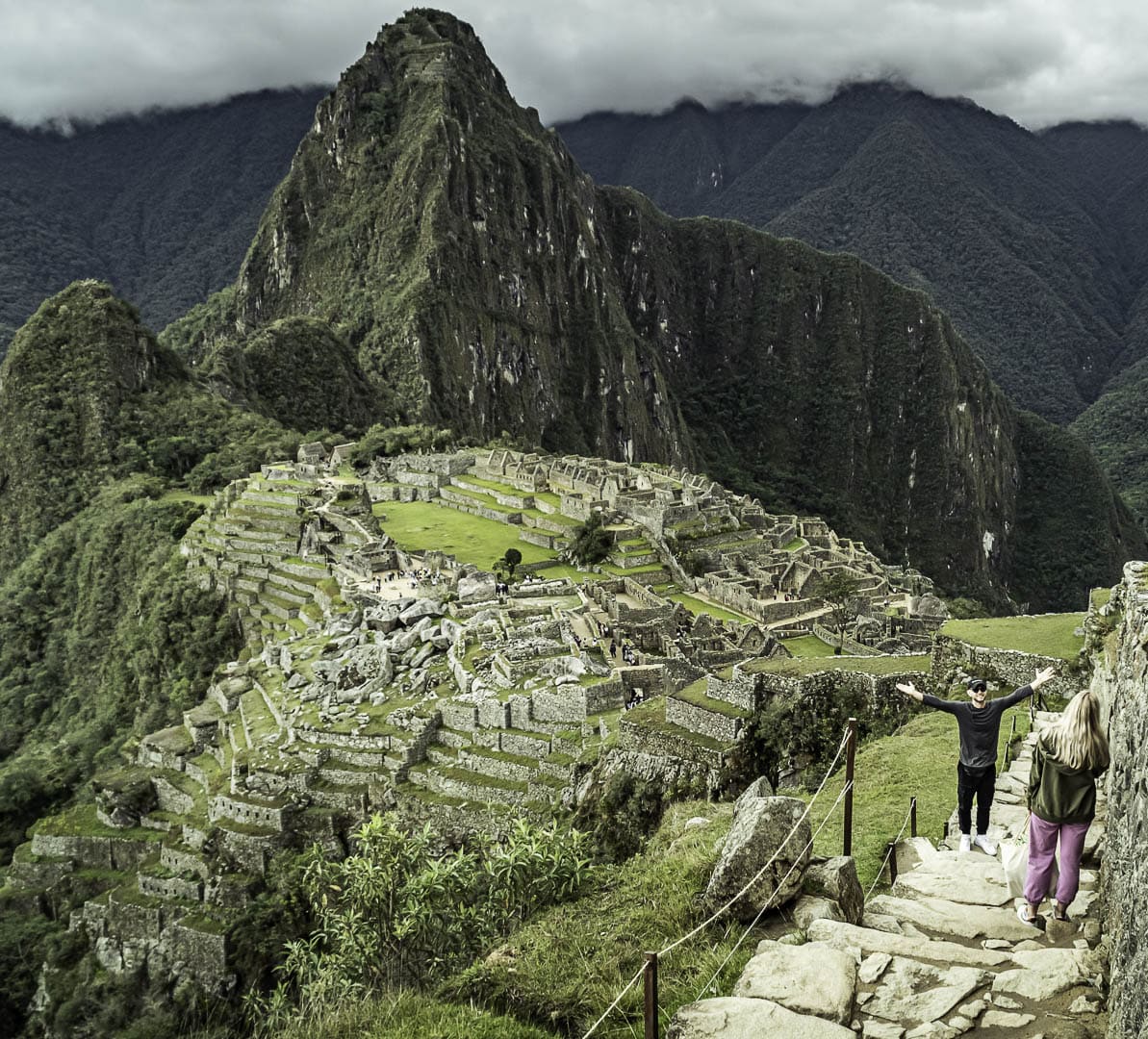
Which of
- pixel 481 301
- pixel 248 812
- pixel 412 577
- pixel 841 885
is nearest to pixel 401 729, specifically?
pixel 248 812

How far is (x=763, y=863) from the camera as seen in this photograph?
8.16m

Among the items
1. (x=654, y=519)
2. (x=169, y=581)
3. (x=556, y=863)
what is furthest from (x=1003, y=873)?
(x=169, y=581)

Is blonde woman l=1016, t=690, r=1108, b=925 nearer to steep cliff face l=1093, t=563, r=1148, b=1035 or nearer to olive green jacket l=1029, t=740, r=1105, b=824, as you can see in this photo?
olive green jacket l=1029, t=740, r=1105, b=824

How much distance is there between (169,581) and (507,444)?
5048 cm

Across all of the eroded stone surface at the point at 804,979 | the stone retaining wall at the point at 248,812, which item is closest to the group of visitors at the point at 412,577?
the stone retaining wall at the point at 248,812

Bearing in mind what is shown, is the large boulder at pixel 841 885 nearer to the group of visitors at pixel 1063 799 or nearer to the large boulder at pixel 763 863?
the large boulder at pixel 763 863

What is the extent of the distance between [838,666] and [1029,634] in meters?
3.60

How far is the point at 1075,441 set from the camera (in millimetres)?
190375

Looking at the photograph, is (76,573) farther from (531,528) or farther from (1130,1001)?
(1130,1001)

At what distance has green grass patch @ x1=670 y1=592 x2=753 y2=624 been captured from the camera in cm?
3978

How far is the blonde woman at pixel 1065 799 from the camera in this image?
691 centimetres

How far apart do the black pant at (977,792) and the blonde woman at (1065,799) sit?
5.89 feet

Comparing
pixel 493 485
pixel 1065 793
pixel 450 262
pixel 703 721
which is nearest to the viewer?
pixel 1065 793

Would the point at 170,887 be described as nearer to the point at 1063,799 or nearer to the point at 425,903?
the point at 425,903
